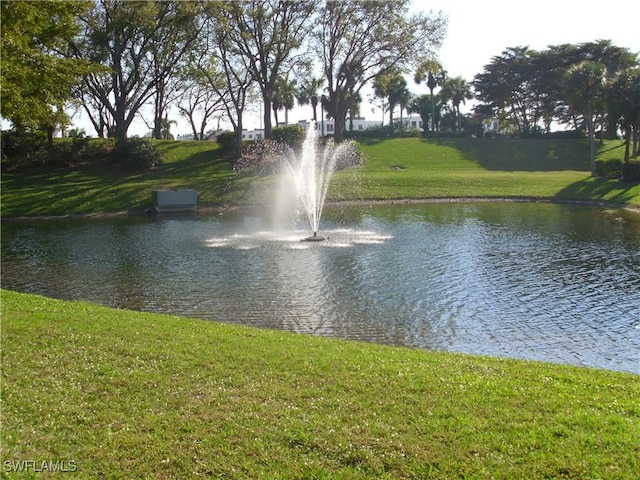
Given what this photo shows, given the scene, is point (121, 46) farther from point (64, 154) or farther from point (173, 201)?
point (173, 201)

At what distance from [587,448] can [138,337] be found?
6.25m

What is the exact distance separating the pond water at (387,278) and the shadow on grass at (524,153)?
2779 centimetres

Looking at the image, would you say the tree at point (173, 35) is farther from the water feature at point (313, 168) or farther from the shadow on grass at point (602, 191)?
the shadow on grass at point (602, 191)

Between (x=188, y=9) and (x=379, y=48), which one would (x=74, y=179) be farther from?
(x=379, y=48)

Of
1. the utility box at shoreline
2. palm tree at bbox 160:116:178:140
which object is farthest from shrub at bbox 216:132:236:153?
palm tree at bbox 160:116:178:140

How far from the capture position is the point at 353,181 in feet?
135

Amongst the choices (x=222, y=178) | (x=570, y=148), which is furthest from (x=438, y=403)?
(x=570, y=148)

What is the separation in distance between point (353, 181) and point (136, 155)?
17.8 m

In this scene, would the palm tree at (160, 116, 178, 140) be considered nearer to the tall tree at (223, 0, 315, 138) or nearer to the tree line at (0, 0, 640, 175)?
the tree line at (0, 0, 640, 175)

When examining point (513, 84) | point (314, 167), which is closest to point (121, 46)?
point (314, 167)

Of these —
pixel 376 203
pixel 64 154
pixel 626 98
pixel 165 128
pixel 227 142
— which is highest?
pixel 165 128

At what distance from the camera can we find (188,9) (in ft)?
135

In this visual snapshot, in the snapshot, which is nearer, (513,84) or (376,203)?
(376,203)

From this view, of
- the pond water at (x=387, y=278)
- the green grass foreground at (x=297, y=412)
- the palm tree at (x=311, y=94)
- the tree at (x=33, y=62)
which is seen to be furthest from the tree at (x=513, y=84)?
the green grass foreground at (x=297, y=412)
